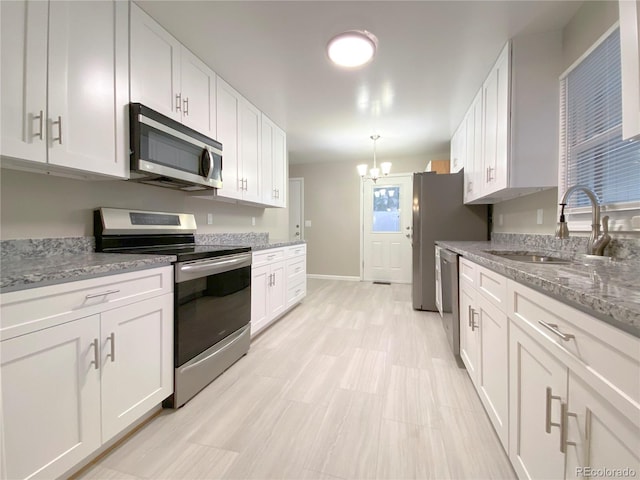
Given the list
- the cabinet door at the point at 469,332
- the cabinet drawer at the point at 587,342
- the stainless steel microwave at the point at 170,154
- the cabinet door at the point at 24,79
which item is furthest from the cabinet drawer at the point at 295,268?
the cabinet drawer at the point at 587,342

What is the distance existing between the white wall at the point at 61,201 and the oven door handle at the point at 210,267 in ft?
2.31

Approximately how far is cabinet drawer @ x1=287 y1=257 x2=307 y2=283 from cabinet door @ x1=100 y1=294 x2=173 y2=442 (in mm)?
1754

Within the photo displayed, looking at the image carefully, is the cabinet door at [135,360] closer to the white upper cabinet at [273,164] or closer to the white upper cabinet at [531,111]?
the white upper cabinet at [273,164]

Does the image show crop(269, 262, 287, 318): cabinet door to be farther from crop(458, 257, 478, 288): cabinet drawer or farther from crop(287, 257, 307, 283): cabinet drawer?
crop(458, 257, 478, 288): cabinet drawer

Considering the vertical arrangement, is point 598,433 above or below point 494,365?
above

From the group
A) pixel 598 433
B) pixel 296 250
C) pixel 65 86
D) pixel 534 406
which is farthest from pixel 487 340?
pixel 65 86

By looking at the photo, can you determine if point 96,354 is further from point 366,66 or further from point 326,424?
point 366,66

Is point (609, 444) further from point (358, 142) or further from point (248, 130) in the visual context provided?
point (358, 142)

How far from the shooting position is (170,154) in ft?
5.99

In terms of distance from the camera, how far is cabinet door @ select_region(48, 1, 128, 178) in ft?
4.18

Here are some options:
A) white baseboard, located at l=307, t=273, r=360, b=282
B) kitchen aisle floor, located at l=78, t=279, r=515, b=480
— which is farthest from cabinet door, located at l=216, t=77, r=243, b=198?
white baseboard, located at l=307, t=273, r=360, b=282

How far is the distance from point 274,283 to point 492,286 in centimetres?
202

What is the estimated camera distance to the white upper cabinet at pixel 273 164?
126 inches

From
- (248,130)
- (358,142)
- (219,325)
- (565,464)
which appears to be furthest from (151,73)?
(358,142)
